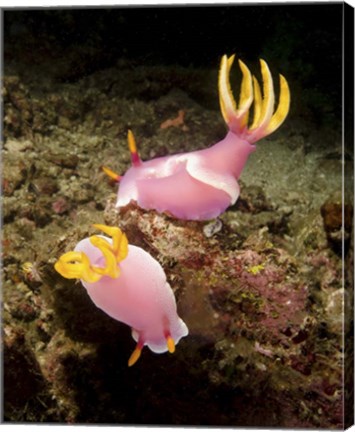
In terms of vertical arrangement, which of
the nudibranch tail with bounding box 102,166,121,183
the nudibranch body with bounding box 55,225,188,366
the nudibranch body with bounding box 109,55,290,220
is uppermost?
the nudibranch body with bounding box 109,55,290,220

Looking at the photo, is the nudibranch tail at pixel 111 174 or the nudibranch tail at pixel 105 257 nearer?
the nudibranch tail at pixel 105 257

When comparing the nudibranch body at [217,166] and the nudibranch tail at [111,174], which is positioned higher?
the nudibranch body at [217,166]

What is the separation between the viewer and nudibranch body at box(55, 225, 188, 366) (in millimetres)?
2643

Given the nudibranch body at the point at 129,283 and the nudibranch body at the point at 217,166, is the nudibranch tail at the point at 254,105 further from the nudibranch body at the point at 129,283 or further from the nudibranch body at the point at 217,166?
the nudibranch body at the point at 129,283

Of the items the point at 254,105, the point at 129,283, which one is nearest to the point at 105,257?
the point at 129,283

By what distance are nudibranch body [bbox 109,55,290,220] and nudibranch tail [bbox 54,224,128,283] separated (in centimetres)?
16

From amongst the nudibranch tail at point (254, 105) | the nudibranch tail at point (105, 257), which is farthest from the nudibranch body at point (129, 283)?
the nudibranch tail at point (254, 105)

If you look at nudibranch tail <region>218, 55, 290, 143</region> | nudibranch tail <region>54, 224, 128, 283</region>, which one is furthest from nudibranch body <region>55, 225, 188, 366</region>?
nudibranch tail <region>218, 55, 290, 143</region>

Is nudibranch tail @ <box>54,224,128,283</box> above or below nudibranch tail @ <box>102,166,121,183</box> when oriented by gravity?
below

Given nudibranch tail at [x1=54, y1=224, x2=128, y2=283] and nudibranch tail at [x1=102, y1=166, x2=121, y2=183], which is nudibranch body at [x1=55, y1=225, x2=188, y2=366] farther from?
nudibranch tail at [x1=102, y1=166, x2=121, y2=183]

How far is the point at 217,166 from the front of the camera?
275cm

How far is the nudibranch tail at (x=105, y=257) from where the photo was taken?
2.64 metres

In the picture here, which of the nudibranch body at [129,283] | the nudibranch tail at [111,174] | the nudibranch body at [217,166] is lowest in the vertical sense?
the nudibranch body at [129,283]

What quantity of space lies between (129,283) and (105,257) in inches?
5.9
